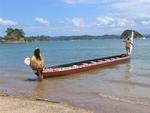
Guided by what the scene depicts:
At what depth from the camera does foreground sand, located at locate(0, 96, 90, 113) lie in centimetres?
1124

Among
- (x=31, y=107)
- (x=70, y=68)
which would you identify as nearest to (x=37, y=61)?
(x=70, y=68)

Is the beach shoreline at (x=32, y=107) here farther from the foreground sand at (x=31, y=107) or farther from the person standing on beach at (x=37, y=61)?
the person standing on beach at (x=37, y=61)

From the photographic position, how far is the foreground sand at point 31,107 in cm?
1124

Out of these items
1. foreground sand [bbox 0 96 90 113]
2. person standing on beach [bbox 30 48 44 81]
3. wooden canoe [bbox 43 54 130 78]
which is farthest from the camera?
wooden canoe [bbox 43 54 130 78]

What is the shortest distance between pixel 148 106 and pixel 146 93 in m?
2.86

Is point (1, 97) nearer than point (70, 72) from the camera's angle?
Yes

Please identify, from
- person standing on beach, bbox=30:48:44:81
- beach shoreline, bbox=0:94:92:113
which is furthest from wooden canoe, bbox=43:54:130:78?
beach shoreline, bbox=0:94:92:113

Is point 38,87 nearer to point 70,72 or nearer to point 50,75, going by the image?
point 50,75

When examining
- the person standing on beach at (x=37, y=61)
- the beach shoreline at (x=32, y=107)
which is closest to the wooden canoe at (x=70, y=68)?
the person standing on beach at (x=37, y=61)

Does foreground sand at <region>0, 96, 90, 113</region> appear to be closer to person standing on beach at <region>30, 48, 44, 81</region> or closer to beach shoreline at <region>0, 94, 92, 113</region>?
beach shoreline at <region>0, 94, 92, 113</region>

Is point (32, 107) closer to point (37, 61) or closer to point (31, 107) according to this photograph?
point (31, 107)

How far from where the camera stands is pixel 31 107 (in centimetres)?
1170

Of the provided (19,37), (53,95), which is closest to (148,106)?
(53,95)

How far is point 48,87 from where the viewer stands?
18.2 metres
